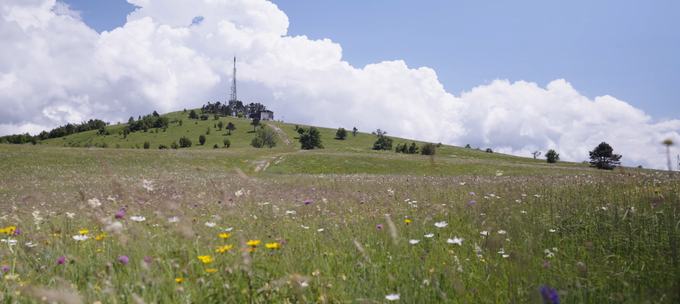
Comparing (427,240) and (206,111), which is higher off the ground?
(206,111)

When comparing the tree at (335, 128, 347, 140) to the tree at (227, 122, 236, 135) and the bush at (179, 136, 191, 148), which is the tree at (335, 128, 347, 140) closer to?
the tree at (227, 122, 236, 135)

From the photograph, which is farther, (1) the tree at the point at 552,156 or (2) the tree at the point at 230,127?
(2) the tree at the point at 230,127

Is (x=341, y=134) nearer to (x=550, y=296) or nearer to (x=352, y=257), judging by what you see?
(x=352, y=257)

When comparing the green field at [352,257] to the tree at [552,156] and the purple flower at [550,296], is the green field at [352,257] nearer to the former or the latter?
the purple flower at [550,296]

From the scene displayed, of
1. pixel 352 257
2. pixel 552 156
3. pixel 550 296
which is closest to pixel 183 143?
pixel 552 156

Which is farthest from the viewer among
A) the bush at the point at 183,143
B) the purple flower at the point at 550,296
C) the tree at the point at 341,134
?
the tree at the point at 341,134

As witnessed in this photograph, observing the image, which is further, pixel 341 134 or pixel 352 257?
pixel 341 134

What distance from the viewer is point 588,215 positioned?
5.19 meters

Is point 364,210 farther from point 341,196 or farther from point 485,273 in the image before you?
point 485,273

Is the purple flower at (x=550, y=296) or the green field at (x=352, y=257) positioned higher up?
the purple flower at (x=550, y=296)

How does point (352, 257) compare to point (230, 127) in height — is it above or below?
below

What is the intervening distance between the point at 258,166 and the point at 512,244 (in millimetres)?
42368

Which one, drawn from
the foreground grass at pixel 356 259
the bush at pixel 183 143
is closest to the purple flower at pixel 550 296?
the foreground grass at pixel 356 259

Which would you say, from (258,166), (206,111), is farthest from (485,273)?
(206,111)
